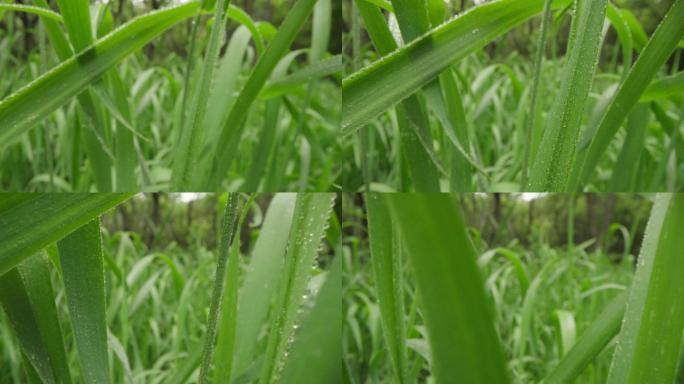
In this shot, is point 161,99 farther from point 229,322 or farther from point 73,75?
point 229,322

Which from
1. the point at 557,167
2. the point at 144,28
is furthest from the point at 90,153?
the point at 557,167

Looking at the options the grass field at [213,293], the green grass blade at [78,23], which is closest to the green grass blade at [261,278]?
the grass field at [213,293]

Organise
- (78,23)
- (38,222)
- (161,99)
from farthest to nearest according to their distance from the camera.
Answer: (161,99) < (78,23) < (38,222)

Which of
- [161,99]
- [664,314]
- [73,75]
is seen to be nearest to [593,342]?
[664,314]

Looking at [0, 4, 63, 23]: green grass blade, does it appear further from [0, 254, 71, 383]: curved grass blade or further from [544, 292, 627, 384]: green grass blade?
[544, 292, 627, 384]: green grass blade

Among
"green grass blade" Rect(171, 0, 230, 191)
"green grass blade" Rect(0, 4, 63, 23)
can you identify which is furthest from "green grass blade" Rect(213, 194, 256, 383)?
"green grass blade" Rect(0, 4, 63, 23)

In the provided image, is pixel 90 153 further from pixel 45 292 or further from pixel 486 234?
pixel 486 234
